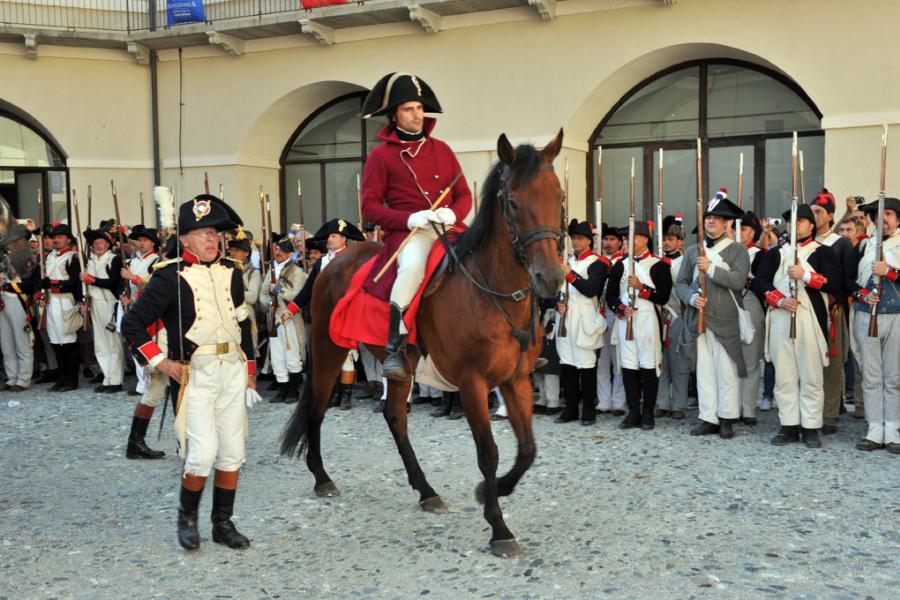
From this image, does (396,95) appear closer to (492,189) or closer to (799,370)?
(492,189)

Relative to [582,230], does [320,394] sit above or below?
below

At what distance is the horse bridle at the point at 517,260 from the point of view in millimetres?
4907

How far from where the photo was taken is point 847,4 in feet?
40.6

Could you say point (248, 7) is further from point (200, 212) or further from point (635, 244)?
→ point (200, 212)

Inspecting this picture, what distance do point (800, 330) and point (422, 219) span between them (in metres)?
4.05

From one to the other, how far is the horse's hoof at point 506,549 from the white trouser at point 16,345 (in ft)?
29.2

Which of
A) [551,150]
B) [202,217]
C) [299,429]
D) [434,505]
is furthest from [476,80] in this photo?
[202,217]

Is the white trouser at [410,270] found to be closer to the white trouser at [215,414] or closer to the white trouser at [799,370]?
the white trouser at [215,414]

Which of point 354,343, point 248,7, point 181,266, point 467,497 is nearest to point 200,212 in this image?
point 181,266

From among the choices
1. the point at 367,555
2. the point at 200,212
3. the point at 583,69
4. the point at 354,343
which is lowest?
the point at 367,555

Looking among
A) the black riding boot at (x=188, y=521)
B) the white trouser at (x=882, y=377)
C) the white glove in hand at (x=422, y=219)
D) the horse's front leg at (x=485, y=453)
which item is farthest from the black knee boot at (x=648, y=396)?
the black riding boot at (x=188, y=521)

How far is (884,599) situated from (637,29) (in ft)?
36.6

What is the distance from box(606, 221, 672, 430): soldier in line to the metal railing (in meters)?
10.6

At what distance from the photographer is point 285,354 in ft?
35.5
